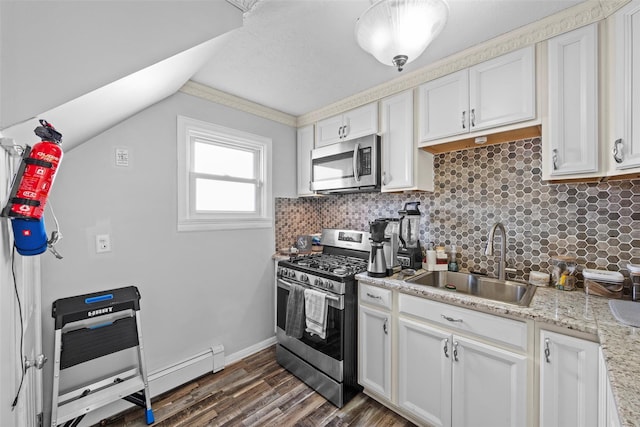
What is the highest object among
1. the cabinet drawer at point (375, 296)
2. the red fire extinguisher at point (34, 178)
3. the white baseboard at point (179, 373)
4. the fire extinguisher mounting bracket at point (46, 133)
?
the fire extinguisher mounting bracket at point (46, 133)

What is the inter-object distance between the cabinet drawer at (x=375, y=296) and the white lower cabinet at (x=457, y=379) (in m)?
0.16

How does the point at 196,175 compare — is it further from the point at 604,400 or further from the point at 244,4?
the point at 604,400

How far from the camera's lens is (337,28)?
152cm

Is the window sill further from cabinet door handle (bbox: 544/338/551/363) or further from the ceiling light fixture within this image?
cabinet door handle (bbox: 544/338/551/363)

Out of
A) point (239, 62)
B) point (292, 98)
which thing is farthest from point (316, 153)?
point (239, 62)

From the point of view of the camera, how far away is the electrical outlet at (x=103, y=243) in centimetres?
179

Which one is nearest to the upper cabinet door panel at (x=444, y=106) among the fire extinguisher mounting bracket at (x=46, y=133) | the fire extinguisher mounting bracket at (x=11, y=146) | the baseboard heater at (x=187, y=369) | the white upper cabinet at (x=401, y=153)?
the white upper cabinet at (x=401, y=153)

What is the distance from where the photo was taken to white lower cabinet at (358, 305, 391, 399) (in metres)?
1.84

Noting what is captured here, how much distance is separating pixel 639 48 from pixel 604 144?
0.42 meters

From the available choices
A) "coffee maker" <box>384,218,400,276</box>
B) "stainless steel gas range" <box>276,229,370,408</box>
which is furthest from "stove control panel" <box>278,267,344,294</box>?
"coffee maker" <box>384,218,400,276</box>

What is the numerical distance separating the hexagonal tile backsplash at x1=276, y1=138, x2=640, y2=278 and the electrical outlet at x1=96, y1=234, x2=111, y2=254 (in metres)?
2.31

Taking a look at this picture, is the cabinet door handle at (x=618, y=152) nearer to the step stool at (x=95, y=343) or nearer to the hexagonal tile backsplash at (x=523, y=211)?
the hexagonal tile backsplash at (x=523, y=211)

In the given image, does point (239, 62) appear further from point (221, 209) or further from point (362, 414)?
point (362, 414)

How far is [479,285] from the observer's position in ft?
6.32
